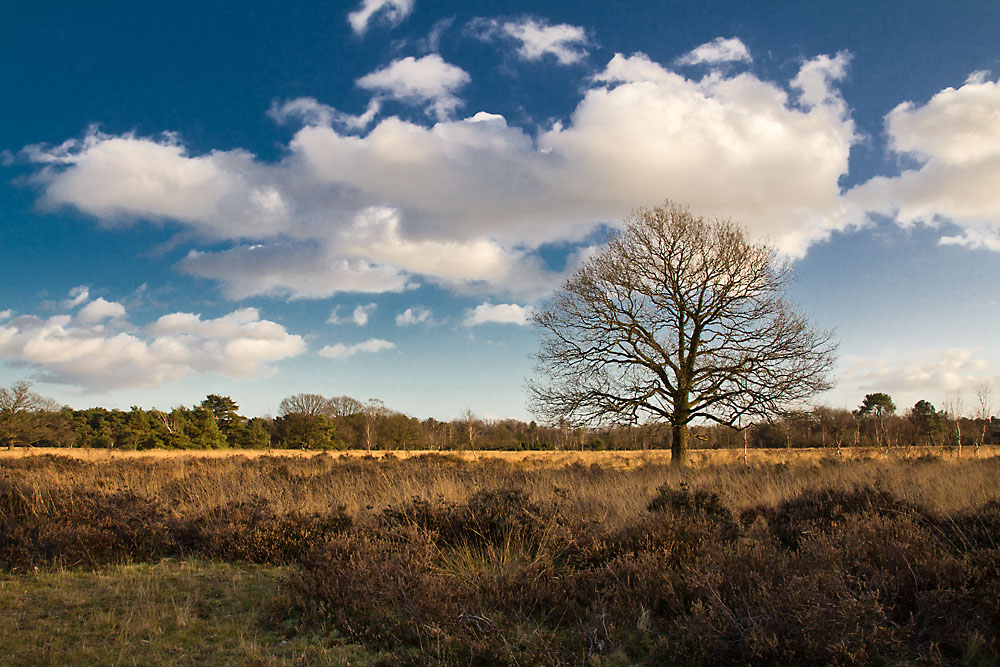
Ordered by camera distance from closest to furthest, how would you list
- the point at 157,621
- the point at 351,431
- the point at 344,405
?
the point at 157,621
the point at 351,431
the point at 344,405

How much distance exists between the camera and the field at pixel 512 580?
13.3ft

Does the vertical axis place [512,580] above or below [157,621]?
above

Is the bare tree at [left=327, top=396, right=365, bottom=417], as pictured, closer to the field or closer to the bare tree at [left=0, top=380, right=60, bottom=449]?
the bare tree at [left=0, top=380, right=60, bottom=449]

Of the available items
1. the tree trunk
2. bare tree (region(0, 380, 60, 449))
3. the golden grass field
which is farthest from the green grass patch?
bare tree (region(0, 380, 60, 449))

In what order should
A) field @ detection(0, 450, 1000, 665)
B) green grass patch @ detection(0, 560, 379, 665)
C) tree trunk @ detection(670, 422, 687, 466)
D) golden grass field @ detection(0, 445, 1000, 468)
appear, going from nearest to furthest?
field @ detection(0, 450, 1000, 665)
green grass patch @ detection(0, 560, 379, 665)
tree trunk @ detection(670, 422, 687, 466)
golden grass field @ detection(0, 445, 1000, 468)

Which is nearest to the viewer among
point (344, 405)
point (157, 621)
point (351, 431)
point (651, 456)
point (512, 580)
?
point (157, 621)

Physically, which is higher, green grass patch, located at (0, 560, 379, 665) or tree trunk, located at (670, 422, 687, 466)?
tree trunk, located at (670, 422, 687, 466)

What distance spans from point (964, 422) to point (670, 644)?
29.9 m

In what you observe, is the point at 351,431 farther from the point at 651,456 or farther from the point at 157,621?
the point at 157,621

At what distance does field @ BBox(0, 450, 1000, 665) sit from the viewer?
4.06 m

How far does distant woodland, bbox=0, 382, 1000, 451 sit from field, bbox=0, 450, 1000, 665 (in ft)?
41.9

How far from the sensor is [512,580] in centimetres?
527

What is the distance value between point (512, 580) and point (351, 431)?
5995cm

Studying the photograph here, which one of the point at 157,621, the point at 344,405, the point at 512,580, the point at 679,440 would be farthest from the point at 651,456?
the point at 344,405
